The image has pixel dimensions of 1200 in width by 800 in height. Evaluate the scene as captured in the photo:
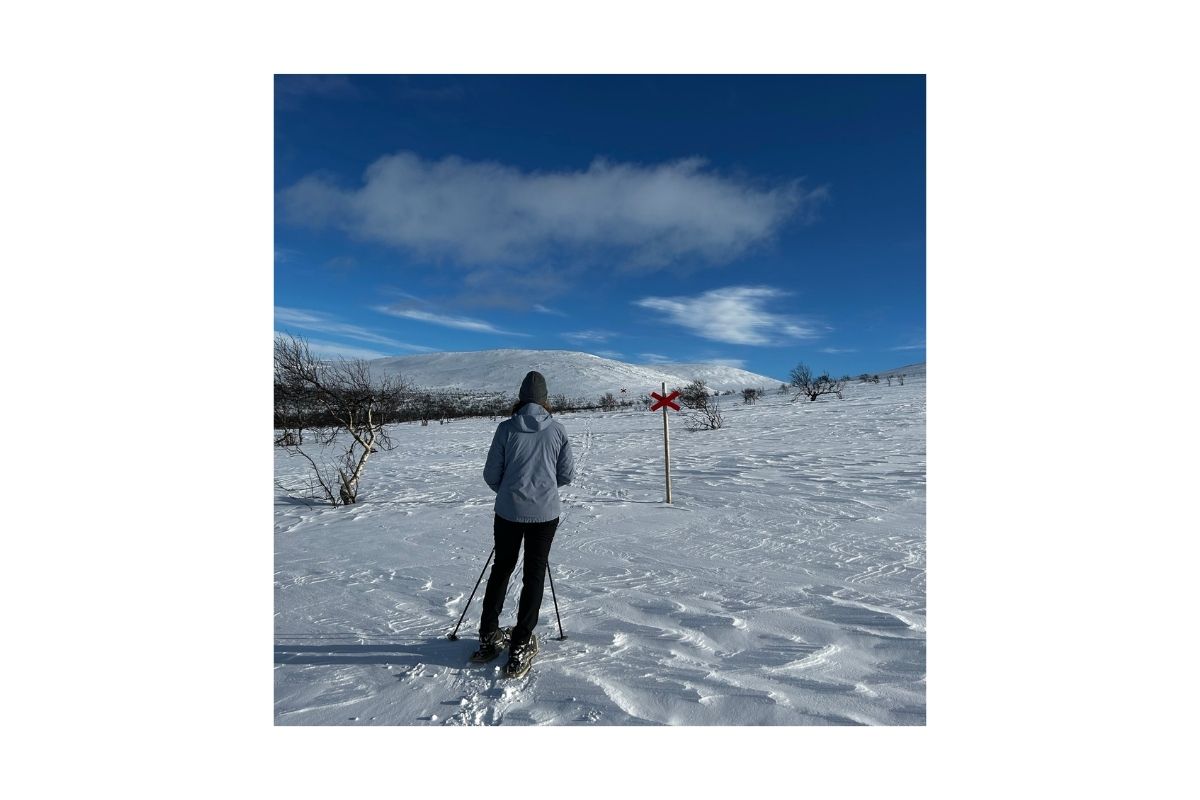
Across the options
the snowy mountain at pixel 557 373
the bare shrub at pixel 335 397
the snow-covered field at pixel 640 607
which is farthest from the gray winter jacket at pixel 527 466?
the snowy mountain at pixel 557 373

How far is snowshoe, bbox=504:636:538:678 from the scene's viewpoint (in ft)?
8.71

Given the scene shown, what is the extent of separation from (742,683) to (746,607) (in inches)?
39.0

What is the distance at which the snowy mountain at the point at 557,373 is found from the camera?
86.3m

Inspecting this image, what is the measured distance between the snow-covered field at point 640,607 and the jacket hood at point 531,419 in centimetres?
130

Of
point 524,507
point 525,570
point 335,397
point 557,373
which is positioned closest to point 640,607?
point 525,570

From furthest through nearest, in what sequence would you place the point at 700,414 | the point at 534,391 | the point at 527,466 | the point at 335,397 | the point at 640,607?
1. the point at 700,414
2. the point at 335,397
3. the point at 640,607
4. the point at 534,391
5. the point at 527,466

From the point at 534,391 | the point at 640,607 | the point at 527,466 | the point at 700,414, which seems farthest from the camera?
the point at 700,414

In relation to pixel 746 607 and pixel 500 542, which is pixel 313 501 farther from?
pixel 746 607

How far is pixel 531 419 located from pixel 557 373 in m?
90.8

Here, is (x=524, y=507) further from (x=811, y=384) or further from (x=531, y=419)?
(x=811, y=384)

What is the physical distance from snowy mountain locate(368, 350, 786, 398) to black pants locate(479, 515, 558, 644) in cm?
7398

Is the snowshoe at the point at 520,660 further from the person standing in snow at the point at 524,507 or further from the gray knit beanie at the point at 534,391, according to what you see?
the gray knit beanie at the point at 534,391

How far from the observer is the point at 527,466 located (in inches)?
110

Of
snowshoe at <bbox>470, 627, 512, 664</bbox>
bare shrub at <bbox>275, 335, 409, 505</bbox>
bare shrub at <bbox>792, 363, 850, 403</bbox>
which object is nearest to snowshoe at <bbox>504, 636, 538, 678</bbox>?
snowshoe at <bbox>470, 627, 512, 664</bbox>
